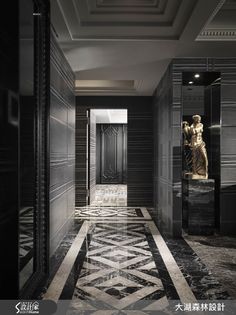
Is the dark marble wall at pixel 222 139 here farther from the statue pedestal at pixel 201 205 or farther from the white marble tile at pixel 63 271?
the white marble tile at pixel 63 271

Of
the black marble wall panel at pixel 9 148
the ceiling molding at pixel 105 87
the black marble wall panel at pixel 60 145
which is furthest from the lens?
the ceiling molding at pixel 105 87

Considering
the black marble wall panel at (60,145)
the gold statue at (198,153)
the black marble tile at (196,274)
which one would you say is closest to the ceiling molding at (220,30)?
the gold statue at (198,153)

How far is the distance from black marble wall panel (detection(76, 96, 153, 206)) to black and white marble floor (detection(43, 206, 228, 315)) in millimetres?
2924

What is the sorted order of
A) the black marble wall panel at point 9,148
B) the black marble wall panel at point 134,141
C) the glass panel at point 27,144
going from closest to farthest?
the black marble wall panel at point 9,148
the glass panel at point 27,144
the black marble wall panel at point 134,141

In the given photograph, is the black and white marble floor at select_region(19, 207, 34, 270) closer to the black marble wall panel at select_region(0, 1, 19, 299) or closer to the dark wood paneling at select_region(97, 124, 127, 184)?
the black marble wall panel at select_region(0, 1, 19, 299)

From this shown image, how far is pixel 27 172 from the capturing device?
2.78 metres

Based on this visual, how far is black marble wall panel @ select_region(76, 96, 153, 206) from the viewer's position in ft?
26.7

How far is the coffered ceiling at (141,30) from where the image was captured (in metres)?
3.61

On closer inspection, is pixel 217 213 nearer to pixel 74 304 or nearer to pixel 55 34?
pixel 74 304

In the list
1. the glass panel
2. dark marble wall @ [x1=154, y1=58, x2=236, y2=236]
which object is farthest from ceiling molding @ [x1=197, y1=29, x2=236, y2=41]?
the glass panel

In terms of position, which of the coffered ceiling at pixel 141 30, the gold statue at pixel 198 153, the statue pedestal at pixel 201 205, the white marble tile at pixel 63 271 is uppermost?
the coffered ceiling at pixel 141 30

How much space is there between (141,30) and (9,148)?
2.57 metres

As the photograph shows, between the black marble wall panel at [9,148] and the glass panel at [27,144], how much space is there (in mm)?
190

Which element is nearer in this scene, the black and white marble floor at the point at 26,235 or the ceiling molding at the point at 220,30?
the black and white marble floor at the point at 26,235
